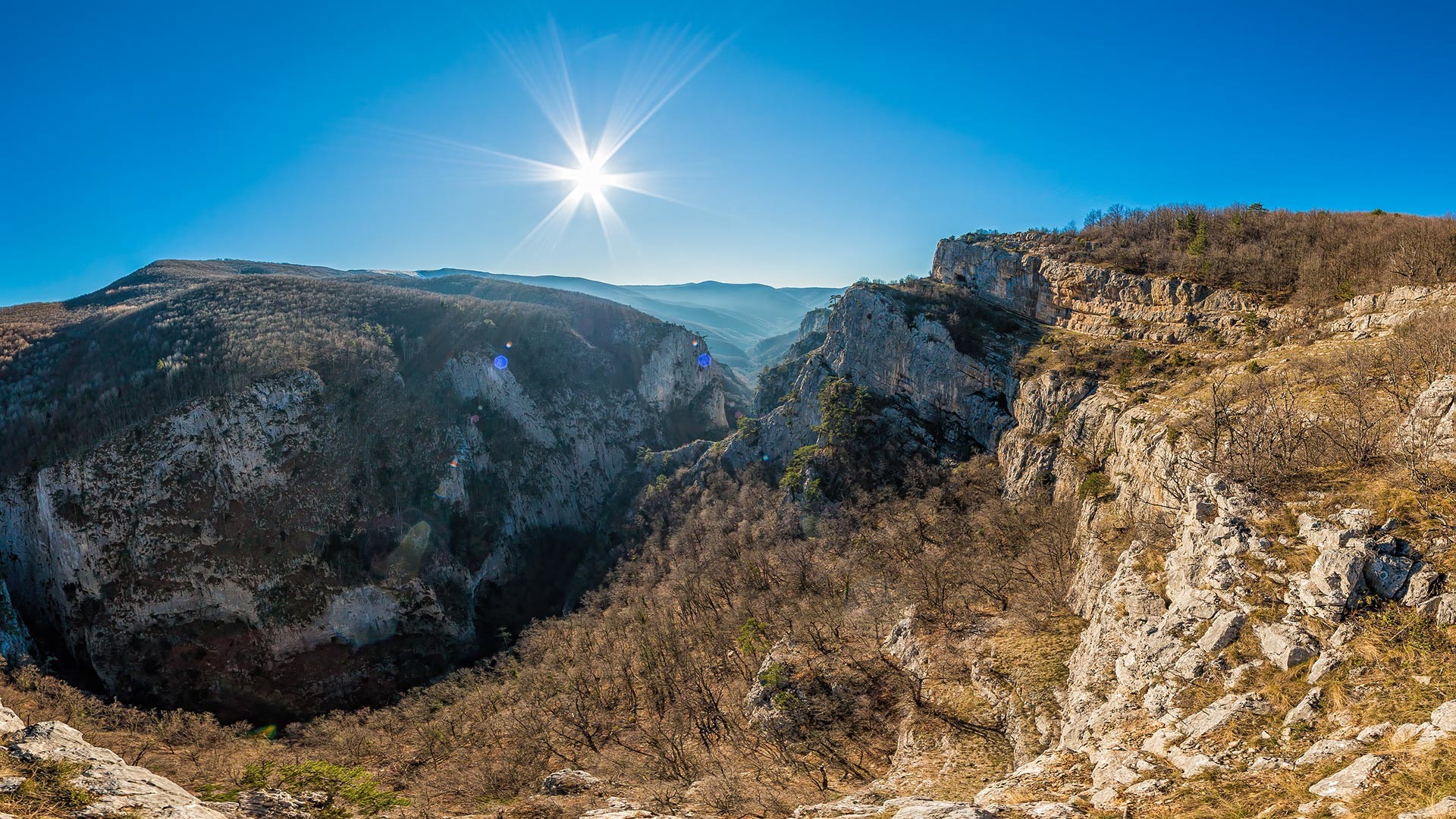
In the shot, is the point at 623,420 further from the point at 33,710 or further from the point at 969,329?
the point at 33,710

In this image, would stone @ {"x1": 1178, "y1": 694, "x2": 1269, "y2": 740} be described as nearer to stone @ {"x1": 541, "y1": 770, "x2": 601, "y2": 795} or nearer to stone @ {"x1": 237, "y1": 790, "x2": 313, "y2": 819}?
stone @ {"x1": 541, "y1": 770, "x2": 601, "y2": 795}

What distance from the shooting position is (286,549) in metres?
71.8

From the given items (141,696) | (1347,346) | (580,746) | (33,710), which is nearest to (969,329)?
(1347,346)

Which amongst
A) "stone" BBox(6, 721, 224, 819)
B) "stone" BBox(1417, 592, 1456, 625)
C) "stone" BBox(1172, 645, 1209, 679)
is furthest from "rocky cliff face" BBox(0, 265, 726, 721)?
"stone" BBox(1417, 592, 1456, 625)

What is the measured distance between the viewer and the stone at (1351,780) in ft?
30.6

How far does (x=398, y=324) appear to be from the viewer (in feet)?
380

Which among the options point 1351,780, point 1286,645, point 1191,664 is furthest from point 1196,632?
point 1351,780

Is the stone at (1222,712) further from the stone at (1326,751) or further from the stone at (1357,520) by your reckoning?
the stone at (1357,520)

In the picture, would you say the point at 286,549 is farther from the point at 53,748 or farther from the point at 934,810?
the point at 934,810

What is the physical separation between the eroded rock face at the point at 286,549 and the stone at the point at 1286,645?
3370 inches

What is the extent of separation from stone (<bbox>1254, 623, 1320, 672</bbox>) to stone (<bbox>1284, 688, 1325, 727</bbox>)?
1.45 meters

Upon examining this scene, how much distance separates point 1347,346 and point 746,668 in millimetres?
44271

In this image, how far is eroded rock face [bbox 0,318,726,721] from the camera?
2594 inches

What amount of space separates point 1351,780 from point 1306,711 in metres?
3.17
